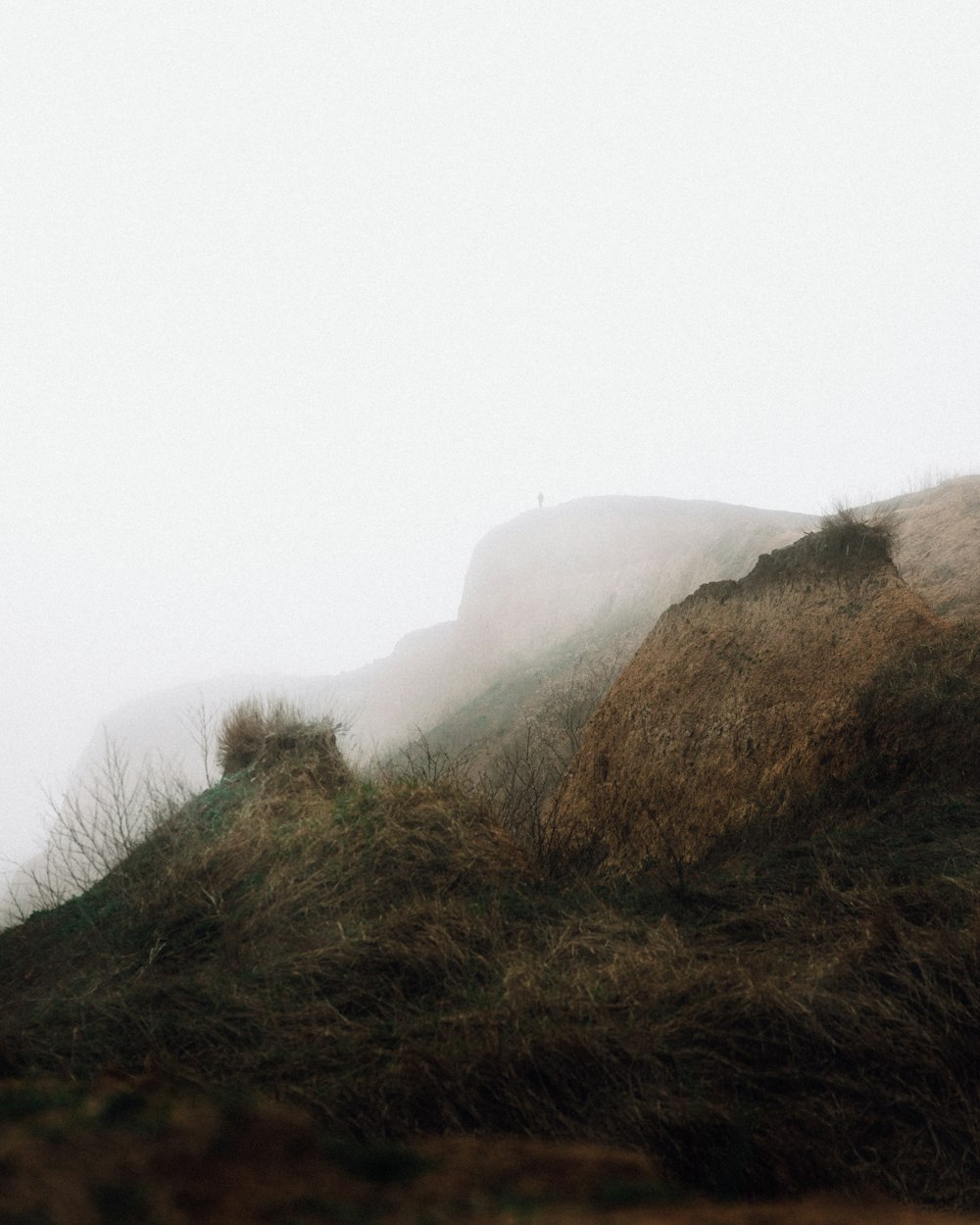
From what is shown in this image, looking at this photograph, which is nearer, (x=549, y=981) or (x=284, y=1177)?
(x=284, y=1177)

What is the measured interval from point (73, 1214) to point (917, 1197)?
312 centimetres

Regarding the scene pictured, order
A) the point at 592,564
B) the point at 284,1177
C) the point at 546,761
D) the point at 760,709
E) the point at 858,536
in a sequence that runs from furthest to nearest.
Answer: the point at 592,564
the point at 546,761
the point at 858,536
the point at 760,709
the point at 284,1177

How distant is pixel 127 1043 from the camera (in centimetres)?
396

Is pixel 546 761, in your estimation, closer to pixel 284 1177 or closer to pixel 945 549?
pixel 945 549

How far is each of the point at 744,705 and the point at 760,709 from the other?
0.61 ft

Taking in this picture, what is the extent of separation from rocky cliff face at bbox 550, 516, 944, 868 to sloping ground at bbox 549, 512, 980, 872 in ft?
0.05

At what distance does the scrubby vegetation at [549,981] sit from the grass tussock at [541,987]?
0.05ft

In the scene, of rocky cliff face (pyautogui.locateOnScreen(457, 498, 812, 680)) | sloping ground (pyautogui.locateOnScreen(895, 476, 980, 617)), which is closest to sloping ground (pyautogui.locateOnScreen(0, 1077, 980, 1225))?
sloping ground (pyautogui.locateOnScreen(895, 476, 980, 617))

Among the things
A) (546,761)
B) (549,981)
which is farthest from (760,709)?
(546,761)

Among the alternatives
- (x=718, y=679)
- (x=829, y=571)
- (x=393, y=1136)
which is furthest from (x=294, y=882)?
(x=829, y=571)

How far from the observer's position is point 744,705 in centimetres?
754

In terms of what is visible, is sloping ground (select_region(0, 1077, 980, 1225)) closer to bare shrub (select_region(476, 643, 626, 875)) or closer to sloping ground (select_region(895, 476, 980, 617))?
bare shrub (select_region(476, 643, 626, 875))

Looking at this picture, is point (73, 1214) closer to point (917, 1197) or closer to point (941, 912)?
point (917, 1197)

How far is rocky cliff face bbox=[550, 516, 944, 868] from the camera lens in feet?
22.2
